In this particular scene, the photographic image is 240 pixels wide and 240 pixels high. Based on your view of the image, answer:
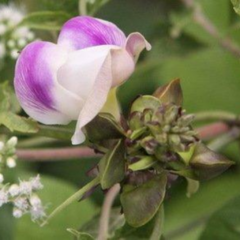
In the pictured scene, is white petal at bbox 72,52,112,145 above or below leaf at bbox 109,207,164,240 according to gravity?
above

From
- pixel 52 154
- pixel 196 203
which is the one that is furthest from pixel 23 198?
pixel 196 203

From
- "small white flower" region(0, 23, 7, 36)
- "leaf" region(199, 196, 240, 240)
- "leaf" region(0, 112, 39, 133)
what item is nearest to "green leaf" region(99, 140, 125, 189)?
"leaf" region(0, 112, 39, 133)

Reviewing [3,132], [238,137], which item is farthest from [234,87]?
[3,132]

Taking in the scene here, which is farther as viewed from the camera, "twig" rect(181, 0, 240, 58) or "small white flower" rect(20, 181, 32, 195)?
"twig" rect(181, 0, 240, 58)

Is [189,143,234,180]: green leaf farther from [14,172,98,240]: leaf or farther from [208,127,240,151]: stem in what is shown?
[14,172,98,240]: leaf

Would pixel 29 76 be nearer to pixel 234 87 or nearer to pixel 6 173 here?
pixel 6 173

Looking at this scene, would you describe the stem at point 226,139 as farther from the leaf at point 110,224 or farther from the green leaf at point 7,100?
the green leaf at point 7,100

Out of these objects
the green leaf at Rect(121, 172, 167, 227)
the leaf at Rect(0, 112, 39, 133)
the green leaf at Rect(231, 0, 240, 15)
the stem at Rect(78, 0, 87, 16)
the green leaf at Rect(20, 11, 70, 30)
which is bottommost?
the leaf at Rect(0, 112, 39, 133)

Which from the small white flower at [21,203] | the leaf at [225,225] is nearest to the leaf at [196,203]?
the leaf at [225,225]
